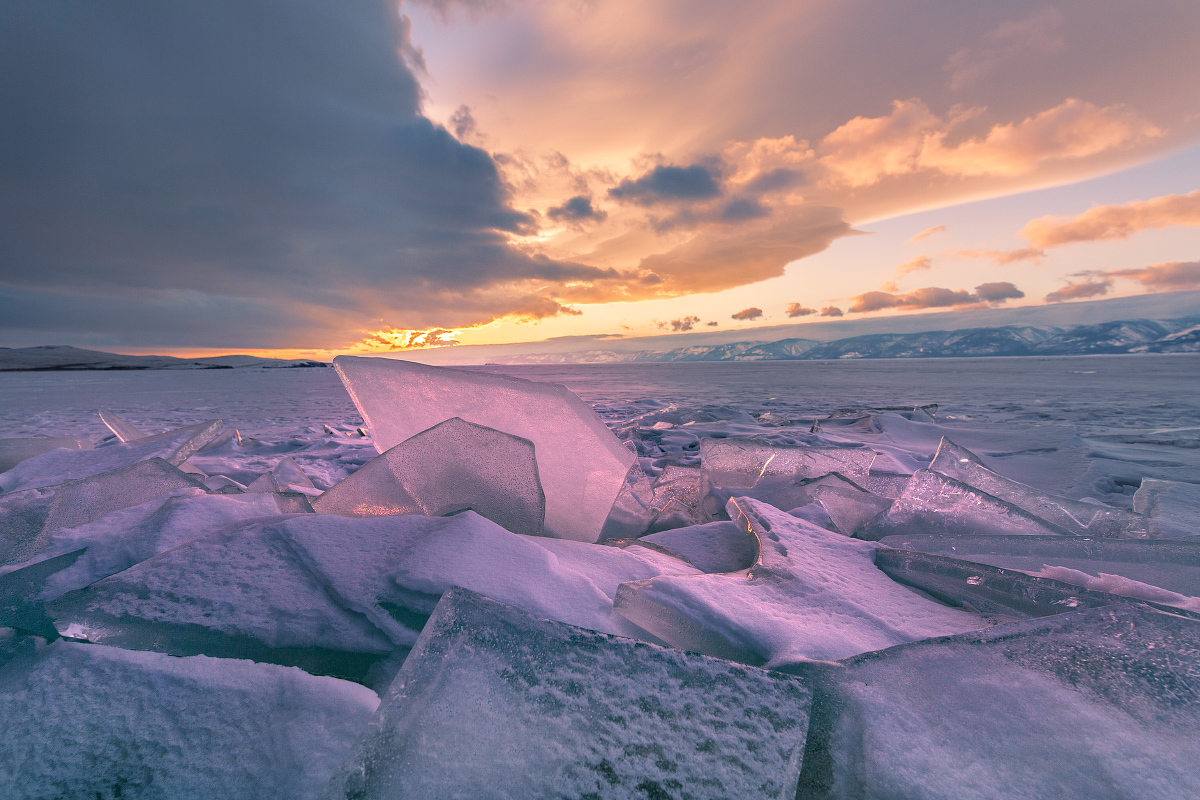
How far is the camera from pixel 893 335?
187 metres

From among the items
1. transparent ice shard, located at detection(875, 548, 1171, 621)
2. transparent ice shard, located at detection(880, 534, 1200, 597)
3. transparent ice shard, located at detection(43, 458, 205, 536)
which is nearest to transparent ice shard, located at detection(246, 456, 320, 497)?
transparent ice shard, located at detection(43, 458, 205, 536)

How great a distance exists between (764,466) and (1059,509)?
1053 millimetres

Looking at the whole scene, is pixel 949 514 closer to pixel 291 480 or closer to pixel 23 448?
pixel 291 480

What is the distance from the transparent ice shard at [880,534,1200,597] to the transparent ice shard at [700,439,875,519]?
796 millimetres

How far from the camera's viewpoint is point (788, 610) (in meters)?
0.98

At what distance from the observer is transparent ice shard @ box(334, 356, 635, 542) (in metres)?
1.77

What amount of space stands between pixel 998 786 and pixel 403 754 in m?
0.71

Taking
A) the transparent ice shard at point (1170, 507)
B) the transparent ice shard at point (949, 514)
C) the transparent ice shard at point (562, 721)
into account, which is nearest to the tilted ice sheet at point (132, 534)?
the transparent ice shard at point (562, 721)

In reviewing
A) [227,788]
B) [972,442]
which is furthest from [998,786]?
[972,442]

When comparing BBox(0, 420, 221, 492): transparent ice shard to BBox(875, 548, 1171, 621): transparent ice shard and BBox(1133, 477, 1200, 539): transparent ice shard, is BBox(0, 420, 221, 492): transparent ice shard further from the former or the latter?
BBox(1133, 477, 1200, 539): transparent ice shard

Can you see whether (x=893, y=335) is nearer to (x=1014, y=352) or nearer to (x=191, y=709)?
(x=1014, y=352)

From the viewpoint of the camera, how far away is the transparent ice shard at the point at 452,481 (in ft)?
4.50

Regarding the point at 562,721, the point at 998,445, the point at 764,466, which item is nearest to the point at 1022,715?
the point at 562,721

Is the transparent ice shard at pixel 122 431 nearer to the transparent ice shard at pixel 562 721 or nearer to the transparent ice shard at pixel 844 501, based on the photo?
the transparent ice shard at pixel 562 721
